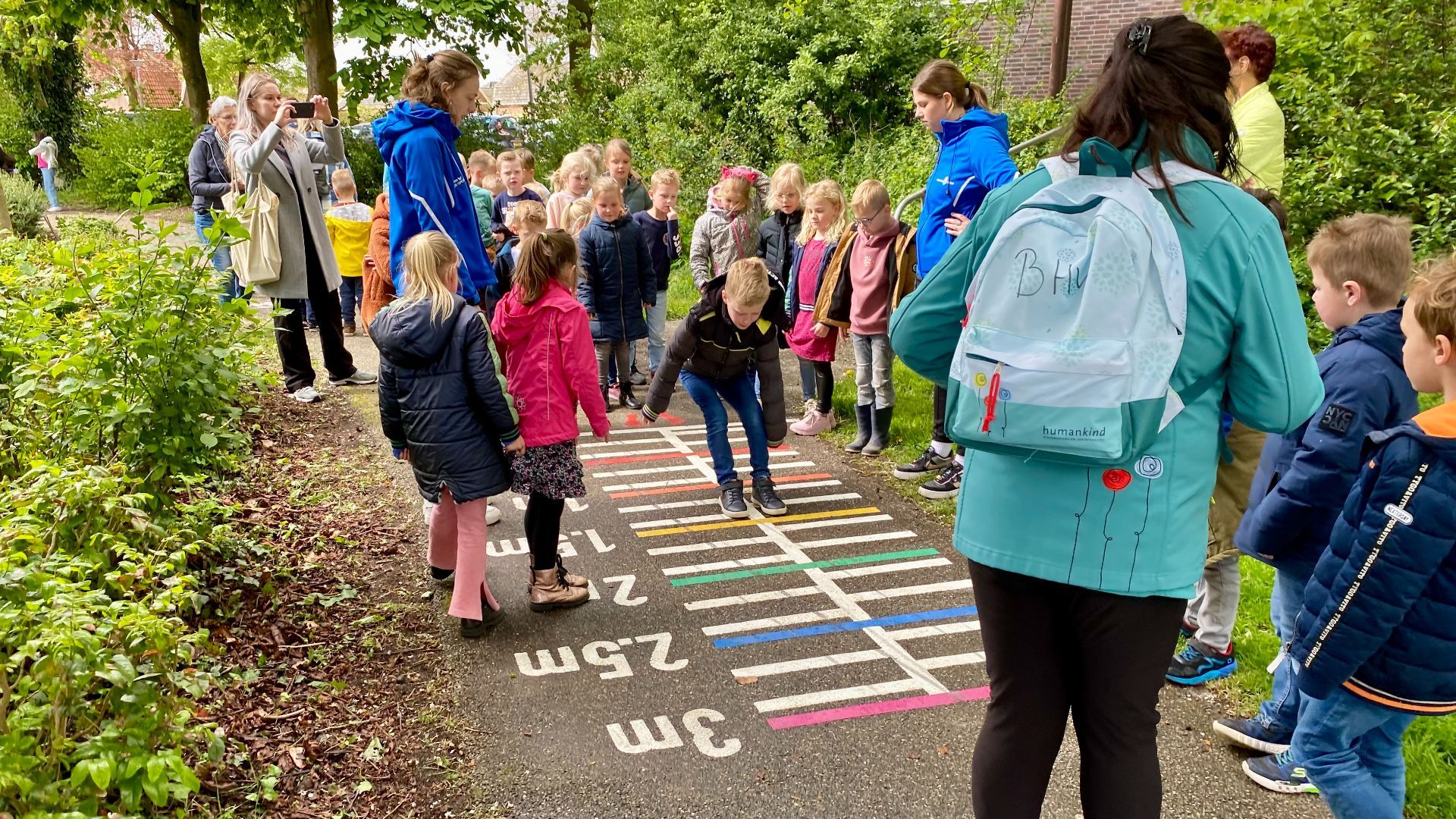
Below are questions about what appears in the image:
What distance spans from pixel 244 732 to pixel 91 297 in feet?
6.46

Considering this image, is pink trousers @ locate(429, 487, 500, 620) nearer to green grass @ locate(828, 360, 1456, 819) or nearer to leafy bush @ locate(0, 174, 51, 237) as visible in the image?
green grass @ locate(828, 360, 1456, 819)

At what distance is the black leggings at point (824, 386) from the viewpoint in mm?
7473

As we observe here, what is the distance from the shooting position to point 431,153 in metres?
5.01

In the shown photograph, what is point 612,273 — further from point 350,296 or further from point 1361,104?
point 1361,104

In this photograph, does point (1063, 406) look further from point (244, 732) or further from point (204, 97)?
point (204, 97)

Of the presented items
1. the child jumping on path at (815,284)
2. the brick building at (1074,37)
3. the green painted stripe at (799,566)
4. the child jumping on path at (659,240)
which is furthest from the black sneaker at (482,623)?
the brick building at (1074,37)

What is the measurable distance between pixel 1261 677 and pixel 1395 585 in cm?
157

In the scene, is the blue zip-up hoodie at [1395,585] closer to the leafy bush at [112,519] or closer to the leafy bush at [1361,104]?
the leafy bush at [112,519]

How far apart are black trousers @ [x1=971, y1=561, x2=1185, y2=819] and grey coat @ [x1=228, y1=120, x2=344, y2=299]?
619cm

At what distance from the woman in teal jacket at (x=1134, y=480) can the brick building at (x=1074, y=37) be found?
648 inches

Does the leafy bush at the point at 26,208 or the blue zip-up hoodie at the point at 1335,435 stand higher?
the leafy bush at the point at 26,208

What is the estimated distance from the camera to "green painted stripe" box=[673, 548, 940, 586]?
16.1 feet

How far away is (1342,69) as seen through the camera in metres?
8.55

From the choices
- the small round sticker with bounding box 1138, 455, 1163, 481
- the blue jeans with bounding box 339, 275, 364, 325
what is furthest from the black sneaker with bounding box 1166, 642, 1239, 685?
the blue jeans with bounding box 339, 275, 364, 325
